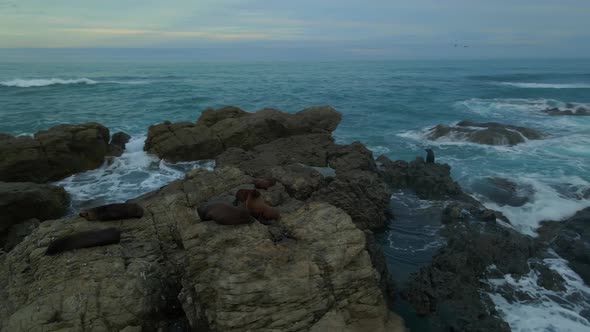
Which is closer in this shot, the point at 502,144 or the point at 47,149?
the point at 47,149

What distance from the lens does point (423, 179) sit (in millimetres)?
14703

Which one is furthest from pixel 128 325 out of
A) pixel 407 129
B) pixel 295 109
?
pixel 295 109

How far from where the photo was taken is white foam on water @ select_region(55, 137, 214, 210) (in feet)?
49.6

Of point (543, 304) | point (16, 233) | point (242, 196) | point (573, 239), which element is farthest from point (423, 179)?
point (16, 233)

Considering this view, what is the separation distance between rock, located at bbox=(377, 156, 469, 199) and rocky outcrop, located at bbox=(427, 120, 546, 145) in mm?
8456

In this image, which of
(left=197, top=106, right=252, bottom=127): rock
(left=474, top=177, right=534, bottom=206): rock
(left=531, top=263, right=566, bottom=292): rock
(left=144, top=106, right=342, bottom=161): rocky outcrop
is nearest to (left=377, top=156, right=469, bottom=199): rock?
(left=474, top=177, right=534, bottom=206): rock

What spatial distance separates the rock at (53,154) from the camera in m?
15.5

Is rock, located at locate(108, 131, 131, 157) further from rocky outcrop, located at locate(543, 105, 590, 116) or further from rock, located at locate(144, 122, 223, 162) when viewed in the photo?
rocky outcrop, located at locate(543, 105, 590, 116)

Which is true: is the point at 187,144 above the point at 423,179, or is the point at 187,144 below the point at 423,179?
above

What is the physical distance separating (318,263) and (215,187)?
14.5 ft

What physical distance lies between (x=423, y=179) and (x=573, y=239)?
5018 mm

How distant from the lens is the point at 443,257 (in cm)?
959

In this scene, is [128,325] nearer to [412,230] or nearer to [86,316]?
[86,316]

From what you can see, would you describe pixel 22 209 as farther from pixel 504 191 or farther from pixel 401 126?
pixel 401 126
